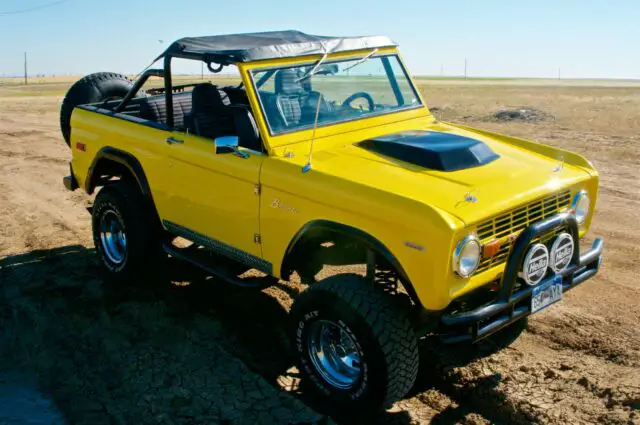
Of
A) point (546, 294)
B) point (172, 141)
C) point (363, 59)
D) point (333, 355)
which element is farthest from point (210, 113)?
point (546, 294)

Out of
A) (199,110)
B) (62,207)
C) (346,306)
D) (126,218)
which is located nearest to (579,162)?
(346,306)

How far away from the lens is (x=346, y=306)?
158 inches

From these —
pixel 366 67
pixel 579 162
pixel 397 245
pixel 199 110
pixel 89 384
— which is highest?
pixel 366 67

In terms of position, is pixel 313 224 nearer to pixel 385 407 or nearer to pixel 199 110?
pixel 385 407

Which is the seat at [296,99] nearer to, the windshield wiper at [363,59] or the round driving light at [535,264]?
the windshield wiper at [363,59]

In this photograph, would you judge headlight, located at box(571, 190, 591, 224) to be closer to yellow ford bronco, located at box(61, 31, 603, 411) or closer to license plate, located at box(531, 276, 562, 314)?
yellow ford bronco, located at box(61, 31, 603, 411)

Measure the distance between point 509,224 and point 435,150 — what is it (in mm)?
737

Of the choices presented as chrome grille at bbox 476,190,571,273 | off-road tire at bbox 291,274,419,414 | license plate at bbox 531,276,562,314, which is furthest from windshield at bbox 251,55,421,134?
license plate at bbox 531,276,562,314

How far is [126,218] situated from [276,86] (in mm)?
1852

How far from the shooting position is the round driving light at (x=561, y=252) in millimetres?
4164

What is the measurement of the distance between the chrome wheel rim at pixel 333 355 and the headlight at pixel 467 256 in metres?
0.89

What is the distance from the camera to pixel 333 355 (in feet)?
14.6

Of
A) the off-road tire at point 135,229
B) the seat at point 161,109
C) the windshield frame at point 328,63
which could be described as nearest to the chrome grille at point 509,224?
the windshield frame at point 328,63

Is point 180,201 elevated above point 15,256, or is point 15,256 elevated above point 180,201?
point 180,201
